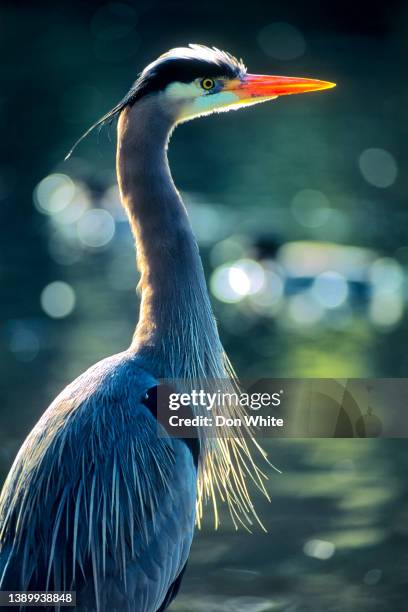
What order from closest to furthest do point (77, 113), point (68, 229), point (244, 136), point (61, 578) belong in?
1. point (61, 578)
2. point (68, 229)
3. point (77, 113)
4. point (244, 136)

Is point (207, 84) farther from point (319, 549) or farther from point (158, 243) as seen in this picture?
point (319, 549)

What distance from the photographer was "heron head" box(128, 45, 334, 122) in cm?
200

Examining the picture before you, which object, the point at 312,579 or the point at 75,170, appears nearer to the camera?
the point at 312,579

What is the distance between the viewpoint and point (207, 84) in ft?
6.83

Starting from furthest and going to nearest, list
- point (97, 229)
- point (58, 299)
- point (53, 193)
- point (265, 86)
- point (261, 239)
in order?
point (53, 193) → point (97, 229) → point (261, 239) → point (58, 299) → point (265, 86)

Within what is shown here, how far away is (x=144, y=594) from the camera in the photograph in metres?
1.84

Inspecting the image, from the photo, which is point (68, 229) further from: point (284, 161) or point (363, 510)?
point (363, 510)

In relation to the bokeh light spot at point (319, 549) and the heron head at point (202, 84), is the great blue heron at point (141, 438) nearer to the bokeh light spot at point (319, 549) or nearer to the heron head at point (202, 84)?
the heron head at point (202, 84)

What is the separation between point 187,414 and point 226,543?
34.6 inches

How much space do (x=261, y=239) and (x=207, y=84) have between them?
8.94ft

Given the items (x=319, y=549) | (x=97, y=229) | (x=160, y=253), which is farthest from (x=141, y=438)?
(x=97, y=229)

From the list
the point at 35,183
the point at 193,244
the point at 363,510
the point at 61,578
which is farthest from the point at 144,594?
the point at 35,183

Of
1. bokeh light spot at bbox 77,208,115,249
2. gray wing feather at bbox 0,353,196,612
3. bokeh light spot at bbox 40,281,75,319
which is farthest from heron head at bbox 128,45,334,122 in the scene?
bokeh light spot at bbox 77,208,115,249

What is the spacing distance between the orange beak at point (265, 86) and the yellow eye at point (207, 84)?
0.13 ft
